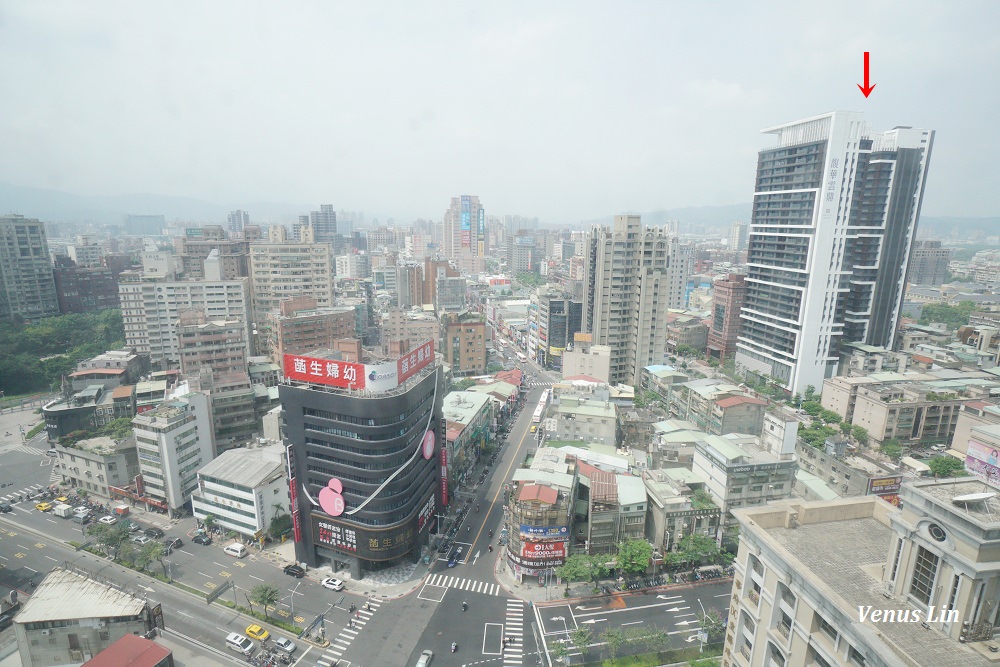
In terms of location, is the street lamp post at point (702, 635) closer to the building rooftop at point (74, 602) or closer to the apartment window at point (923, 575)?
the apartment window at point (923, 575)

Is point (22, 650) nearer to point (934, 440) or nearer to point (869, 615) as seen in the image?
point (869, 615)

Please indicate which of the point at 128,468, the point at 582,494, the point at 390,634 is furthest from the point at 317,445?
the point at 128,468

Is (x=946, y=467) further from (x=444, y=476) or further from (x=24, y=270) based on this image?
(x=24, y=270)

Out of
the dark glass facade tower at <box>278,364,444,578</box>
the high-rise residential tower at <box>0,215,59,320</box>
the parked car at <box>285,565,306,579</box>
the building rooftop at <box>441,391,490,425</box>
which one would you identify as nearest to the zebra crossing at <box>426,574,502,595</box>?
the dark glass facade tower at <box>278,364,444,578</box>

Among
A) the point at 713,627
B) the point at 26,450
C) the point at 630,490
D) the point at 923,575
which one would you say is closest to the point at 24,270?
the point at 26,450

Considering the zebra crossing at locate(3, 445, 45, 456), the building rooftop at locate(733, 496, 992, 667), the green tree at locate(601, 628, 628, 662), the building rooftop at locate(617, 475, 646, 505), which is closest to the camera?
the building rooftop at locate(733, 496, 992, 667)

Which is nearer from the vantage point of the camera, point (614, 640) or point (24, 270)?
point (614, 640)

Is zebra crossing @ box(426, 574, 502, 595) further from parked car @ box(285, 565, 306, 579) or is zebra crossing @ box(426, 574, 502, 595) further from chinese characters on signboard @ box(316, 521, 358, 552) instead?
parked car @ box(285, 565, 306, 579)
